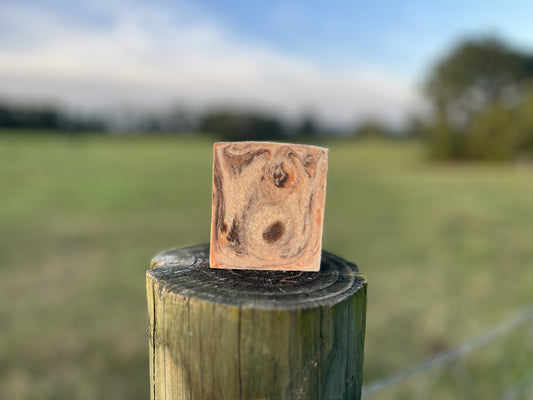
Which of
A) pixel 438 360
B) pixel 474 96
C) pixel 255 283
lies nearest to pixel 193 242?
pixel 438 360

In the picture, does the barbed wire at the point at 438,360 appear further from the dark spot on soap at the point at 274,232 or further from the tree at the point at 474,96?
the tree at the point at 474,96

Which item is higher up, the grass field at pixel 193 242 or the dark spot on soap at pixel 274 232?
the dark spot on soap at pixel 274 232

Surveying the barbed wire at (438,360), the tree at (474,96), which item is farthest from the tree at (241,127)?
the barbed wire at (438,360)

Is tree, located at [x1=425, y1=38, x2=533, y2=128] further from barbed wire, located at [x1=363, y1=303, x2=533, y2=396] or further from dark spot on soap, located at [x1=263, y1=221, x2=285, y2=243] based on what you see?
dark spot on soap, located at [x1=263, y1=221, x2=285, y2=243]

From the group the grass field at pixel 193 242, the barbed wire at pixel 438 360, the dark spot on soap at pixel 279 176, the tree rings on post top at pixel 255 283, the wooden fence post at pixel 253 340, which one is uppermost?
the dark spot on soap at pixel 279 176

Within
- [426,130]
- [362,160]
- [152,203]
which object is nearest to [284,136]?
[362,160]

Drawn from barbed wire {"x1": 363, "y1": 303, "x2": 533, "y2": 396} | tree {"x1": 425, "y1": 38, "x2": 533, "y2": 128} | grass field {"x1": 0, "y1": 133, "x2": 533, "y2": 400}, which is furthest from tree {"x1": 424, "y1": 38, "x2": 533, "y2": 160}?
barbed wire {"x1": 363, "y1": 303, "x2": 533, "y2": 396}
